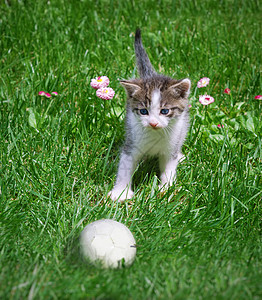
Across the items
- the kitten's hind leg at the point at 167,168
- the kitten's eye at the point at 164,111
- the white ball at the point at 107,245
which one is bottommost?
the kitten's hind leg at the point at 167,168

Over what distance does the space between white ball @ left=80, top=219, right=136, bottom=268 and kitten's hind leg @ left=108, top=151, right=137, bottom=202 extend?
691 mm

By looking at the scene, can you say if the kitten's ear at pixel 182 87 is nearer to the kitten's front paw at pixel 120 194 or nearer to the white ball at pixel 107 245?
the kitten's front paw at pixel 120 194

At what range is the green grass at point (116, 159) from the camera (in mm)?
2080

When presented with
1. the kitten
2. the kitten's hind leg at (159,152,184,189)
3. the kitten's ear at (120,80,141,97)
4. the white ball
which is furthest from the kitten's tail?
the white ball

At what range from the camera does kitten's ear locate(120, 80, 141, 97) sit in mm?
3191

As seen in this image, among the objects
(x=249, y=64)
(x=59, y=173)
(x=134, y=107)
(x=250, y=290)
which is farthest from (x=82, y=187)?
(x=249, y=64)

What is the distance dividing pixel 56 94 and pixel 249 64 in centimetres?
222

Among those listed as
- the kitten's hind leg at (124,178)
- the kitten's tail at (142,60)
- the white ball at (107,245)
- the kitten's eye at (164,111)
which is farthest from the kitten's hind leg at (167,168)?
the white ball at (107,245)

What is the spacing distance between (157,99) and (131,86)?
0.27 m

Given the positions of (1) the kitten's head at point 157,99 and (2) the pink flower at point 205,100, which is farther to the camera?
(2) the pink flower at point 205,100

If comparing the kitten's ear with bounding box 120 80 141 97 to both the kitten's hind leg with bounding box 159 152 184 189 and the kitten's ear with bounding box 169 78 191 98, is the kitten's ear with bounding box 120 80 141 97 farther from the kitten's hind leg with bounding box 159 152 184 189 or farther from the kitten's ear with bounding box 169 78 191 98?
the kitten's hind leg with bounding box 159 152 184 189

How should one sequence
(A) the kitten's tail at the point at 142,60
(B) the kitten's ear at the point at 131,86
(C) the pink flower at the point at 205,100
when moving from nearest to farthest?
(B) the kitten's ear at the point at 131,86, (C) the pink flower at the point at 205,100, (A) the kitten's tail at the point at 142,60

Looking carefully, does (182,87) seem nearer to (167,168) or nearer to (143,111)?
(143,111)

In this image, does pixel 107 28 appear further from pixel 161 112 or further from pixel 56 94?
pixel 161 112
